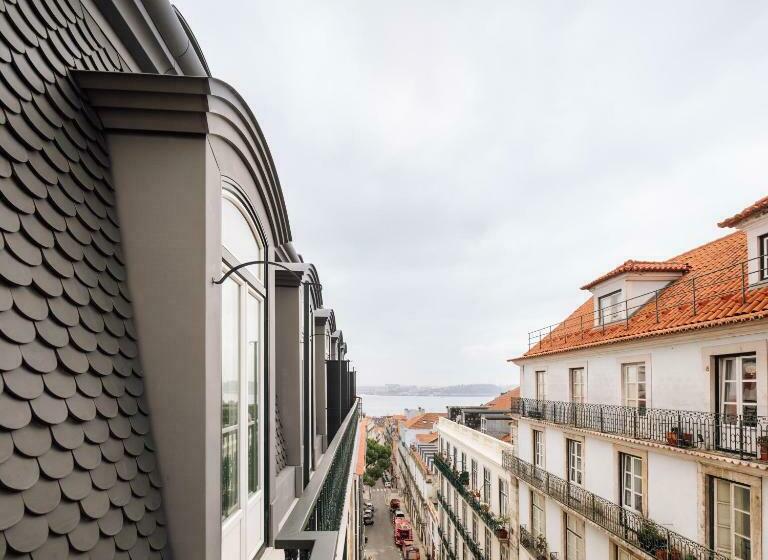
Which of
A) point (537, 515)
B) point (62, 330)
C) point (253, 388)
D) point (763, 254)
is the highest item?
point (763, 254)

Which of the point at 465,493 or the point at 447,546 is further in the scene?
the point at 447,546

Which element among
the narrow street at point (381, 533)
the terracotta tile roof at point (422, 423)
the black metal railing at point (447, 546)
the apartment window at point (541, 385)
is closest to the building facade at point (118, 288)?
the apartment window at point (541, 385)

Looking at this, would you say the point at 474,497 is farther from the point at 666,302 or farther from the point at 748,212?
the point at 748,212

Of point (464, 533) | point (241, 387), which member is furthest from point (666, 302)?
point (464, 533)

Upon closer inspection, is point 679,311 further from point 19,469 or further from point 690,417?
point 19,469

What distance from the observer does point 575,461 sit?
57.3ft

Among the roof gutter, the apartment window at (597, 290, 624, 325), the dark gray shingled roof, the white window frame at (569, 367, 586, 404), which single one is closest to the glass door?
the apartment window at (597, 290, 624, 325)

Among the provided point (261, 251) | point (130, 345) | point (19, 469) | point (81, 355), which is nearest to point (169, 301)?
point (130, 345)

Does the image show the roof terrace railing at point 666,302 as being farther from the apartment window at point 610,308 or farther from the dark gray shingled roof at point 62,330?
the dark gray shingled roof at point 62,330

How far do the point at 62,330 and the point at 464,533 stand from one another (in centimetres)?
3282

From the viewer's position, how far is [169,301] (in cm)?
258

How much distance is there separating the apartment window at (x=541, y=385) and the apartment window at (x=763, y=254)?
10931 mm

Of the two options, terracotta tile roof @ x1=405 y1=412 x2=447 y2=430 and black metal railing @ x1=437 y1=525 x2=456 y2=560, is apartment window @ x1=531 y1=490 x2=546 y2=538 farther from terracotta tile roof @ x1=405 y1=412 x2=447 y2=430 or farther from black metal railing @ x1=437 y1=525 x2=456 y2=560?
terracotta tile roof @ x1=405 y1=412 x2=447 y2=430

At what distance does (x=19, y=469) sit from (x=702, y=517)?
14.2m
